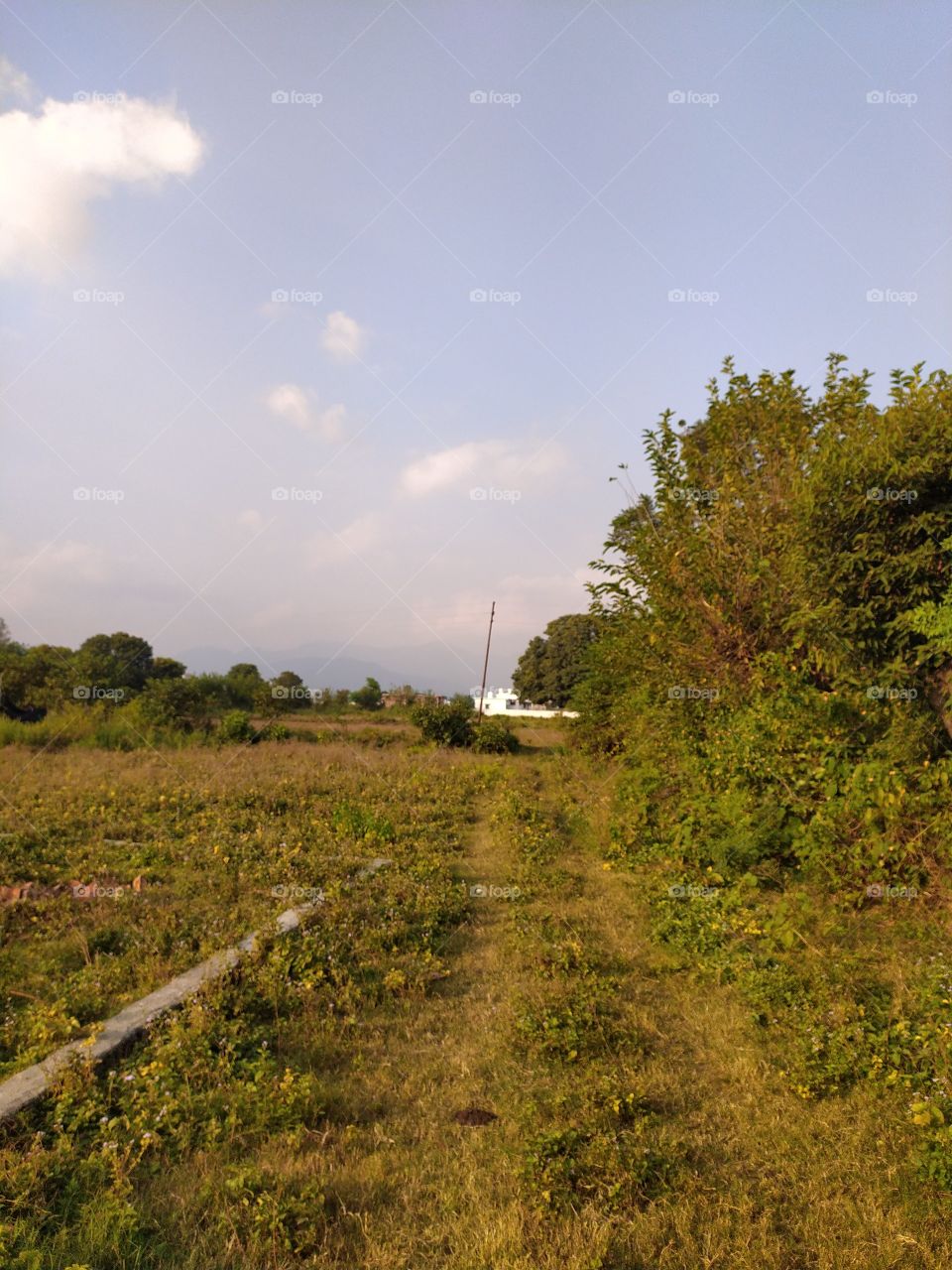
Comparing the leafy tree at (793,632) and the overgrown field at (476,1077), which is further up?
the leafy tree at (793,632)

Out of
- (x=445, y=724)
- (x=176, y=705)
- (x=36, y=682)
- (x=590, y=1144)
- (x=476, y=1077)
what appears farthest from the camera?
(x=445, y=724)

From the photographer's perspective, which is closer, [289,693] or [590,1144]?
[590,1144]

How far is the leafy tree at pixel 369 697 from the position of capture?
139 feet

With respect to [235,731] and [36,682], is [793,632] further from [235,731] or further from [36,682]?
[36,682]

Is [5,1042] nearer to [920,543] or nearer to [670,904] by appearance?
[670,904]

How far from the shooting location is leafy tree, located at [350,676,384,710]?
139ft

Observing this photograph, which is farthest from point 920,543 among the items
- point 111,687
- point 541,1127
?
point 111,687

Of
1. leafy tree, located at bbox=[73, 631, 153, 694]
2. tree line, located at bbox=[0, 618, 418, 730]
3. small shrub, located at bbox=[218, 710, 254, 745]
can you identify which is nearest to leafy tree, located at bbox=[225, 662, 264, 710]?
tree line, located at bbox=[0, 618, 418, 730]

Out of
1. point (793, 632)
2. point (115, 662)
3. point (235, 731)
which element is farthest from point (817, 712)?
point (115, 662)

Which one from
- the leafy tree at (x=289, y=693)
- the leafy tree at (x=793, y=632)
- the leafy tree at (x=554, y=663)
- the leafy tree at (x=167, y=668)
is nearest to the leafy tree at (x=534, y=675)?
the leafy tree at (x=554, y=663)

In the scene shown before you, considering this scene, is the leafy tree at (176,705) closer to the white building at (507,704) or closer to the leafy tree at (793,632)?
the leafy tree at (793,632)

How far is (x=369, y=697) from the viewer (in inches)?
1699

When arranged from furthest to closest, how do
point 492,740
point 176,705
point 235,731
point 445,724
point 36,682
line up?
point 445,724 < point 492,740 < point 36,682 < point 176,705 < point 235,731

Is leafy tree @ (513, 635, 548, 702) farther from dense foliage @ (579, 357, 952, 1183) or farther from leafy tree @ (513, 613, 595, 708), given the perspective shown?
dense foliage @ (579, 357, 952, 1183)
